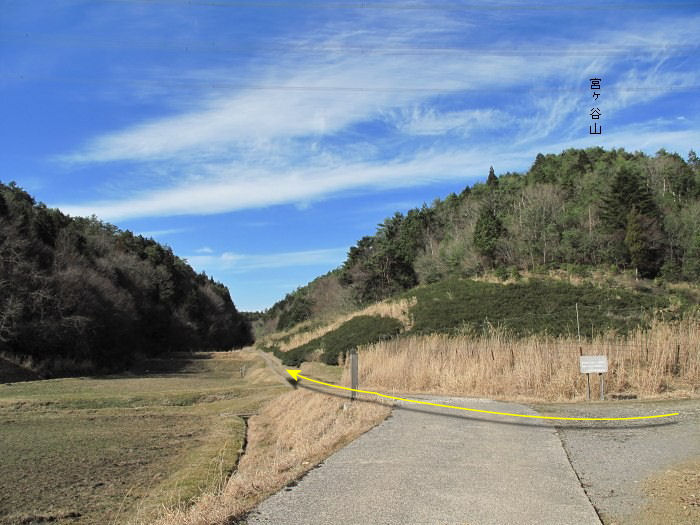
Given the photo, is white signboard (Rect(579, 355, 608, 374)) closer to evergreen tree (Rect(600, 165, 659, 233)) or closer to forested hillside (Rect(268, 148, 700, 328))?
forested hillside (Rect(268, 148, 700, 328))

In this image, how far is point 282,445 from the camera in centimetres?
1131

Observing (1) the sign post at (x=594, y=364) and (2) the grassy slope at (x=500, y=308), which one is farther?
(2) the grassy slope at (x=500, y=308)

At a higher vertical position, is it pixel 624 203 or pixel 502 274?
pixel 624 203

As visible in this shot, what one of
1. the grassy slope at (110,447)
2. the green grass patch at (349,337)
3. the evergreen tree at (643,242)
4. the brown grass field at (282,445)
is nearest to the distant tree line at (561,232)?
the evergreen tree at (643,242)

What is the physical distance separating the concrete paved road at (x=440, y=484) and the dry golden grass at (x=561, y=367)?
16.4ft

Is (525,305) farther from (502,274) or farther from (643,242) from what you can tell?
(643,242)

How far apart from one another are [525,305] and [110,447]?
3507 centimetres

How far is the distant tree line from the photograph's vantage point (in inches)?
2167

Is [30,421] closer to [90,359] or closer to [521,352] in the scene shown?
[521,352]

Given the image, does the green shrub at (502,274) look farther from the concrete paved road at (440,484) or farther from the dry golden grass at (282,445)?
the concrete paved road at (440,484)

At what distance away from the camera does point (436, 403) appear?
12141 mm

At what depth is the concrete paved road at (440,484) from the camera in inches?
185

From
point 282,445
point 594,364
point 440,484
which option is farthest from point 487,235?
point 440,484

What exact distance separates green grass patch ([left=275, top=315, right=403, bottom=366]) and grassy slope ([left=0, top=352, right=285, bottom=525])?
→ 13.0 metres
